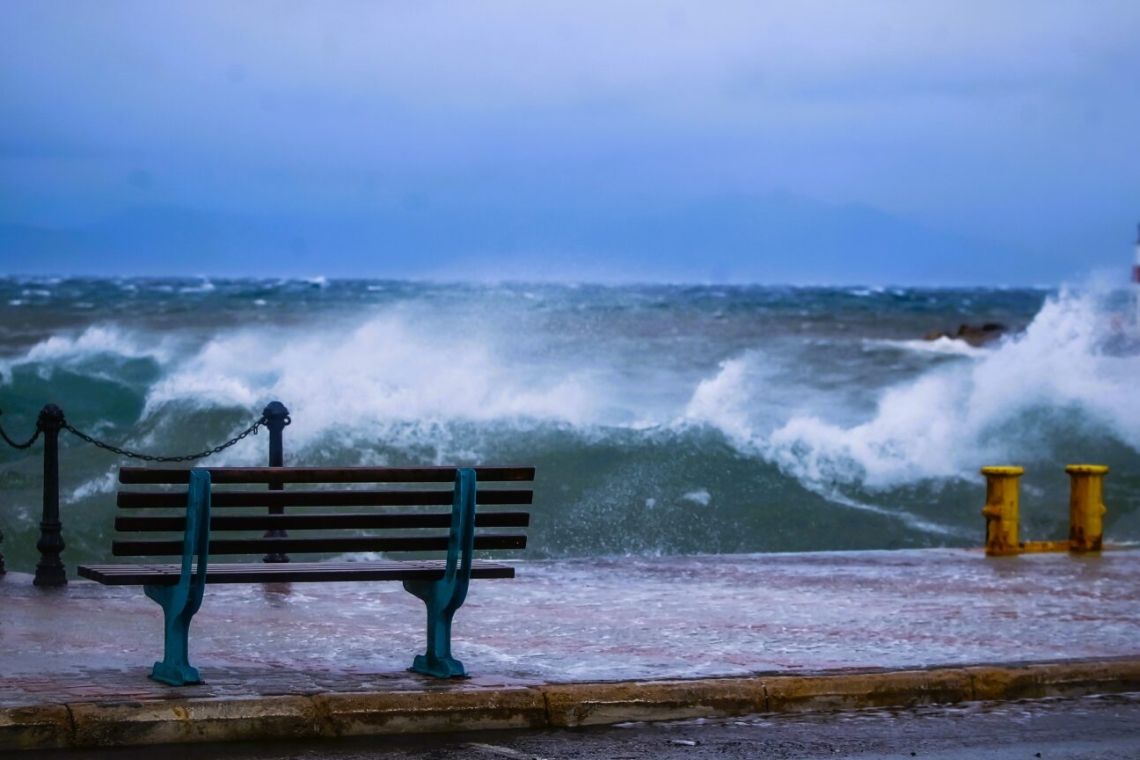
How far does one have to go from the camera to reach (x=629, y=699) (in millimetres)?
7613

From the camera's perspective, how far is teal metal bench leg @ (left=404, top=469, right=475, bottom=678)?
7.77 metres

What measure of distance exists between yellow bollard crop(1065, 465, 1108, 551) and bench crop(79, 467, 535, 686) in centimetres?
691

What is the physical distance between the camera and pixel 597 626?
9711 millimetres

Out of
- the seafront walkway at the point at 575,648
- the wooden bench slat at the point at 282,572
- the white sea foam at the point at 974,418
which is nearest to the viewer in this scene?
the seafront walkway at the point at 575,648

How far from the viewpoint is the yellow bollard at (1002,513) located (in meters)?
13.4

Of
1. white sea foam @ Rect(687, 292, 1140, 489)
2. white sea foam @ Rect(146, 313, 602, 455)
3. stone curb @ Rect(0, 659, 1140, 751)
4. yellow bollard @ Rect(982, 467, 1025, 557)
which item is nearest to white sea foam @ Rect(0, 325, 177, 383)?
white sea foam @ Rect(146, 313, 602, 455)

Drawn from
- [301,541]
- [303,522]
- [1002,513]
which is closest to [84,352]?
[1002,513]

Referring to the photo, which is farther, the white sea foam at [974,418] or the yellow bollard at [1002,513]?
the white sea foam at [974,418]

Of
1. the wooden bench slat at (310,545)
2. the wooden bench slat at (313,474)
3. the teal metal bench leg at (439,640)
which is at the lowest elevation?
the teal metal bench leg at (439,640)

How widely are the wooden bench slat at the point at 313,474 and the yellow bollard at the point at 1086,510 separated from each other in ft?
23.0

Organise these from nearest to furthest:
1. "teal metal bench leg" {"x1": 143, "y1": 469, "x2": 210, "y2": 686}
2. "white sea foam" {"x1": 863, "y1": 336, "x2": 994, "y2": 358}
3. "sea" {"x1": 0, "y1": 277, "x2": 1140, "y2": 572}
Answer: "teal metal bench leg" {"x1": 143, "y1": 469, "x2": 210, "y2": 686} → "sea" {"x1": 0, "y1": 277, "x2": 1140, "y2": 572} → "white sea foam" {"x1": 863, "y1": 336, "x2": 994, "y2": 358}

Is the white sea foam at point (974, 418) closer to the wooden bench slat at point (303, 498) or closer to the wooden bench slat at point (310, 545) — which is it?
the wooden bench slat at point (310, 545)

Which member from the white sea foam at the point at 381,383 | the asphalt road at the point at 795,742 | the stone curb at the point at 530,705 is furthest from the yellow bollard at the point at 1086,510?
the white sea foam at the point at 381,383

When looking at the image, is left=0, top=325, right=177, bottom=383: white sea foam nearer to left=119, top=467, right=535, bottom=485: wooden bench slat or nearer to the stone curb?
left=119, top=467, right=535, bottom=485: wooden bench slat
